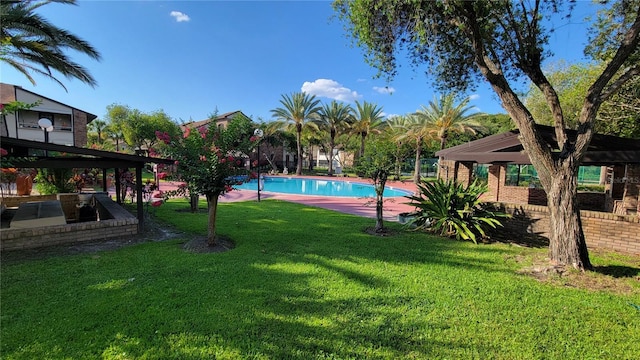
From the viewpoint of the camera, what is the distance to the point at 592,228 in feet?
21.6

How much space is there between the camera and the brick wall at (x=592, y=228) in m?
6.21

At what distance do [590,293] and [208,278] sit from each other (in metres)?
5.65

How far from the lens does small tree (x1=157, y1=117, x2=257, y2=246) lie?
555 centimetres

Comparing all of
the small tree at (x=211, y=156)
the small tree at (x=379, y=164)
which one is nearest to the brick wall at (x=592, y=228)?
the small tree at (x=379, y=164)

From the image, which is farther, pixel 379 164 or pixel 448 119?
pixel 448 119

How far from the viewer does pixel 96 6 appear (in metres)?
8.64

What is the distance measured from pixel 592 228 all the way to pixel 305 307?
7.06 m

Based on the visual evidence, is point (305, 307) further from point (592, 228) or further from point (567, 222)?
point (592, 228)

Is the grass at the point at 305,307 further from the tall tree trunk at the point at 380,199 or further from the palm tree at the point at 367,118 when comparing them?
the palm tree at the point at 367,118

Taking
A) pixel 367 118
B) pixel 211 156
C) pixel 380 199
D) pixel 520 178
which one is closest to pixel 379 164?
pixel 380 199

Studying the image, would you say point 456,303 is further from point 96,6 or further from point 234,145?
point 96,6

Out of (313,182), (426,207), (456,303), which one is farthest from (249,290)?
(313,182)

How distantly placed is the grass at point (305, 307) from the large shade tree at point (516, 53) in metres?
1.46

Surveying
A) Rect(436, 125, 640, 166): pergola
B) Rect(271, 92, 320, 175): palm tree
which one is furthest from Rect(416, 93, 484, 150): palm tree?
Rect(436, 125, 640, 166): pergola
